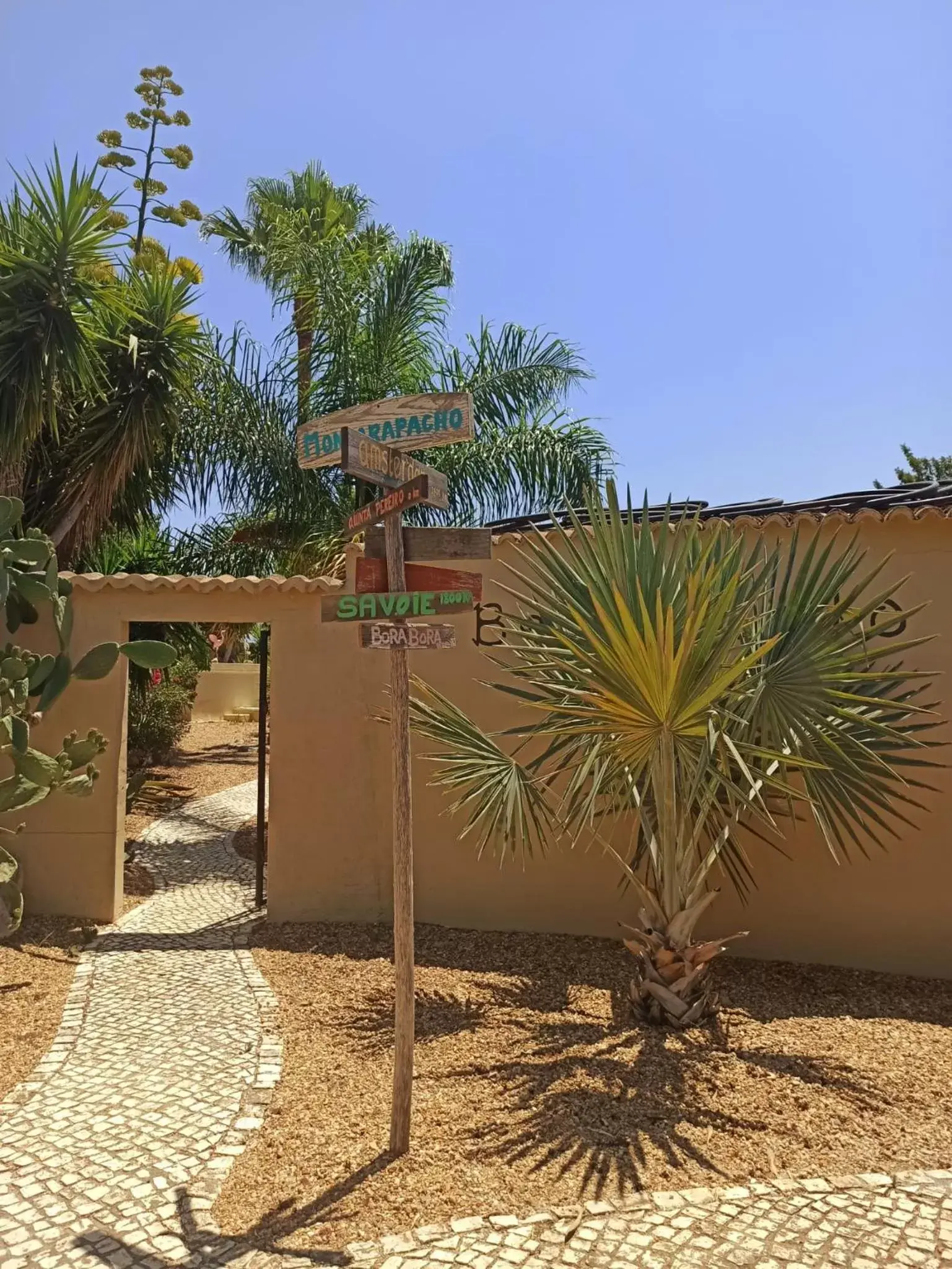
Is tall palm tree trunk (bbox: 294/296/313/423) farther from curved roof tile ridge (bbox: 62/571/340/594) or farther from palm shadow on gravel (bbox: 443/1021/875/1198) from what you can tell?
palm shadow on gravel (bbox: 443/1021/875/1198)

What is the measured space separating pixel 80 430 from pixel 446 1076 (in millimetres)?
7609

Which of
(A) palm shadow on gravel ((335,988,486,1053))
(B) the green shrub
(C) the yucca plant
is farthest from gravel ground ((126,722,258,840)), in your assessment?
(C) the yucca plant

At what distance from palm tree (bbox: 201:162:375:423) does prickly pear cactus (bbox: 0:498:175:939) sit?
4.31 m

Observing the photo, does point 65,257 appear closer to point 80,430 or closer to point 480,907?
point 80,430

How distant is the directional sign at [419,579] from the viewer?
344cm

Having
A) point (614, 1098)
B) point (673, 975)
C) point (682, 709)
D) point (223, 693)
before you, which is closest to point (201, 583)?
point (682, 709)

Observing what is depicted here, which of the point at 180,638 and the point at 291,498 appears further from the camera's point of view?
the point at 180,638

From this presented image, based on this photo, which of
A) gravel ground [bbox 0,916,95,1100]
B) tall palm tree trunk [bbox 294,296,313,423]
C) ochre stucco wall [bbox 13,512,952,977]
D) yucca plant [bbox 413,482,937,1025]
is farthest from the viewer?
tall palm tree trunk [bbox 294,296,313,423]

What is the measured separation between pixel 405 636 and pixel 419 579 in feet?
0.81

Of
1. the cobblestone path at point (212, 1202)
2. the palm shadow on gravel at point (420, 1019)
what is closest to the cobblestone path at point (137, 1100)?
the cobblestone path at point (212, 1202)

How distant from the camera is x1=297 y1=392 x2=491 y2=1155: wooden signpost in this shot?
3398 mm

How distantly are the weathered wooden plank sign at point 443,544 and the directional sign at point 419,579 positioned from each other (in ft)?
0.17

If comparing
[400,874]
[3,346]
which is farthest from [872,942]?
[3,346]

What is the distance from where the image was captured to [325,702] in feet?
22.0
